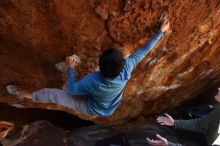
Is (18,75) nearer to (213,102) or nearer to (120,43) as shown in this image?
(120,43)

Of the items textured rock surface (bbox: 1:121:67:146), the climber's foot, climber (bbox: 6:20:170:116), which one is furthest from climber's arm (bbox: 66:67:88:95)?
textured rock surface (bbox: 1:121:67:146)

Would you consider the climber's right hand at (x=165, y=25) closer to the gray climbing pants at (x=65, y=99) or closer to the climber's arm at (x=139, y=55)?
the climber's arm at (x=139, y=55)

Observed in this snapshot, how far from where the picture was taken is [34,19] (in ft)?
8.31

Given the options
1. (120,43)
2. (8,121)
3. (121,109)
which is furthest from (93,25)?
(8,121)

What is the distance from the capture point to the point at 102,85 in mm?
2359

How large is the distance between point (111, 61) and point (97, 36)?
2.21 ft

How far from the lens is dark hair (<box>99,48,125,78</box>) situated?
6.90ft

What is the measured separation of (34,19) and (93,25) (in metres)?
0.43

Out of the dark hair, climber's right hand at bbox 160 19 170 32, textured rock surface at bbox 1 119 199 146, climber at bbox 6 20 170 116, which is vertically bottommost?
the dark hair

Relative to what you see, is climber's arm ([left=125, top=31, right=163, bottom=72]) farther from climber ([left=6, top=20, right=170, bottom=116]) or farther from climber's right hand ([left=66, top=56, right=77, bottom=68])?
climber's right hand ([left=66, top=56, right=77, bottom=68])

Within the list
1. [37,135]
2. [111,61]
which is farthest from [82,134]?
[111,61]

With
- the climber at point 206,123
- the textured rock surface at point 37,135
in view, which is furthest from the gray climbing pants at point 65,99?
the textured rock surface at point 37,135

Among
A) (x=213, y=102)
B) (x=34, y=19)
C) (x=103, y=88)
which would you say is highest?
(x=213, y=102)

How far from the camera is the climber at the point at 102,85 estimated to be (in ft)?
7.07
